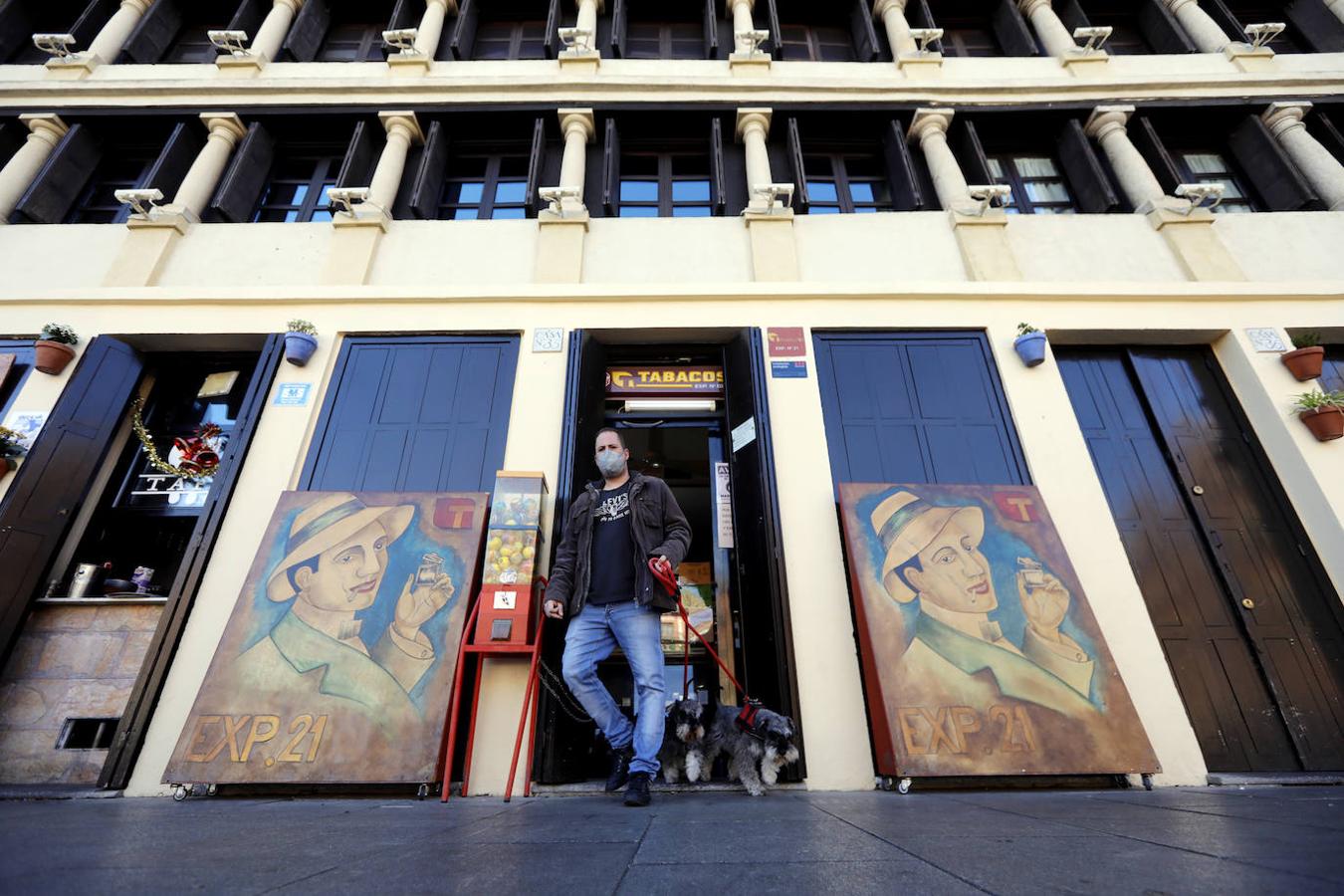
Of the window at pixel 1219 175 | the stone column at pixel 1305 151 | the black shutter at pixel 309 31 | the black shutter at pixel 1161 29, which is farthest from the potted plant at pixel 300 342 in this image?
the black shutter at pixel 1161 29

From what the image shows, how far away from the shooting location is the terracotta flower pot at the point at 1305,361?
204 inches

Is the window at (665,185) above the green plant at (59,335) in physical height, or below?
above

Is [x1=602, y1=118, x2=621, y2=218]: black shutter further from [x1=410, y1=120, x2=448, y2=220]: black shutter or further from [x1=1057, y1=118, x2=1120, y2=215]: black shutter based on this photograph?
[x1=1057, y1=118, x2=1120, y2=215]: black shutter

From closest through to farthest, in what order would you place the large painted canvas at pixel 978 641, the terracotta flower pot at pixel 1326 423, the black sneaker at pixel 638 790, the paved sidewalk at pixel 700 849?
the paved sidewalk at pixel 700 849, the black sneaker at pixel 638 790, the large painted canvas at pixel 978 641, the terracotta flower pot at pixel 1326 423

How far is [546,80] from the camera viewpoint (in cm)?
726

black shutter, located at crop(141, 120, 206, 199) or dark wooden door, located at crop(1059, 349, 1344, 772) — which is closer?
dark wooden door, located at crop(1059, 349, 1344, 772)

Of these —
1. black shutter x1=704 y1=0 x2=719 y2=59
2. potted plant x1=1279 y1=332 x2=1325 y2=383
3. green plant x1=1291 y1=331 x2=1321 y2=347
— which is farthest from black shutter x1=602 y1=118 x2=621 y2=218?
green plant x1=1291 y1=331 x2=1321 y2=347

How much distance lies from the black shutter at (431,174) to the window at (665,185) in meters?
2.34

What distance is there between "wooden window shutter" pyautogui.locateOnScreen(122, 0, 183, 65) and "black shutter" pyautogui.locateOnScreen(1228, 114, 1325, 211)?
15.2 meters

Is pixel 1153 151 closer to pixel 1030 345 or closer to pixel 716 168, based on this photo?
pixel 1030 345

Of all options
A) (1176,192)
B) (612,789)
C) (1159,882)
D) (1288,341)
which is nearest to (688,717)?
(612,789)

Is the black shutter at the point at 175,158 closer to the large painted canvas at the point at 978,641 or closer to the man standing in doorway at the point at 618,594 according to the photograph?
the man standing in doorway at the point at 618,594

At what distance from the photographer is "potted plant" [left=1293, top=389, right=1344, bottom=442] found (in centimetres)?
496

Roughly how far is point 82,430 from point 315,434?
2.16m
